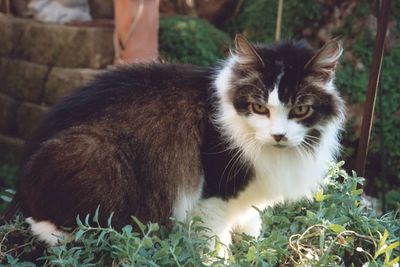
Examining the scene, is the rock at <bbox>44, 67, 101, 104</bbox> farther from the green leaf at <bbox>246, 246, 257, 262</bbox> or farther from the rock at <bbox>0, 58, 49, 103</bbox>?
the green leaf at <bbox>246, 246, 257, 262</bbox>

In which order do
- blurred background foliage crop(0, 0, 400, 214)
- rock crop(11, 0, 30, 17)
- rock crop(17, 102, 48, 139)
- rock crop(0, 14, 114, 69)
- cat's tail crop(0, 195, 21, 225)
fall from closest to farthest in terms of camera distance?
cat's tail crop(0, 195, 21, 225) < rock crop(0, 14, 114, 69) < blurred background foliage crop(0, 0, 400, 214) < rock crop(17, 102, 48, 139) < rock crop(11, 0, 30, 17)

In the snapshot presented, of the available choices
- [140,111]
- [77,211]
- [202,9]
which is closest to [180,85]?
[140,111]

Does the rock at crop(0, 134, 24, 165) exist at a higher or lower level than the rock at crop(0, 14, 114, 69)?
lower

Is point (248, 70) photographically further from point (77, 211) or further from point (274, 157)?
point (77, 211)

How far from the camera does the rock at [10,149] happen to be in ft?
14.7

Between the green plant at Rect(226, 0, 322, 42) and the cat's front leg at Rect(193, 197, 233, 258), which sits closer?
the cat's front leg at Rect(193, 197, 233, 258)

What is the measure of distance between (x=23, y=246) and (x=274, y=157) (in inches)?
35.4

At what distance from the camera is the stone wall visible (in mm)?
3996

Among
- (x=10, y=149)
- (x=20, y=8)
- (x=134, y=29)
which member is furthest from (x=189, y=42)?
(x=10, y=149)

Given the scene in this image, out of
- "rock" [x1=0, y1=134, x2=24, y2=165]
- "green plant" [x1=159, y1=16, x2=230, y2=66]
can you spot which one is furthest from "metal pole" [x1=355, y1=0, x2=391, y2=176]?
"rock" [x1=0, y1=134, x2=24, y2=165]

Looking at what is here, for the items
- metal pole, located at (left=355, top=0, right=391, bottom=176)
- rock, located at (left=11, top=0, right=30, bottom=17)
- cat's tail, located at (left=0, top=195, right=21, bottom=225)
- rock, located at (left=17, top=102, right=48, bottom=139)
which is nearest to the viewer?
metal pole, located at (left=355, top=0, right=391, bottom=176)

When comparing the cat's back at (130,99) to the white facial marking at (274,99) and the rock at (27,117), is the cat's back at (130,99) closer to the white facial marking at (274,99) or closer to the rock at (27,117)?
the white facial marking at (274,99)

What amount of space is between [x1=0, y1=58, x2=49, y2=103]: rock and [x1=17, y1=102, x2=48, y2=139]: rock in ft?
0.18

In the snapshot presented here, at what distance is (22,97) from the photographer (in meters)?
4.49
